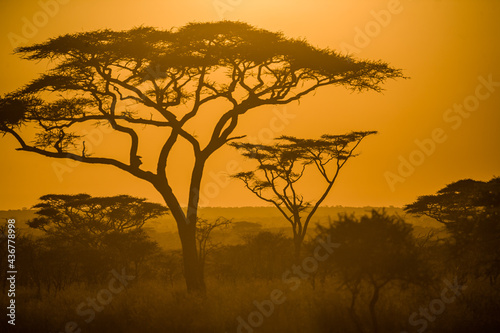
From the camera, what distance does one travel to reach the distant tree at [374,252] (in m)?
14.7

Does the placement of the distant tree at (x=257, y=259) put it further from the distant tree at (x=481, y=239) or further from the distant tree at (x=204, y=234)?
the distant tree at (x=481, y=239)

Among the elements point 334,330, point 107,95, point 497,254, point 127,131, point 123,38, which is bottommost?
point 334,330

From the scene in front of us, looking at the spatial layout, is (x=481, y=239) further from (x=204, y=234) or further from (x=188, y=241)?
(x=204, y=234)

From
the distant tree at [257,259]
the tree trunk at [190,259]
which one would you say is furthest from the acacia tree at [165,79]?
the distant tree at [257,259]

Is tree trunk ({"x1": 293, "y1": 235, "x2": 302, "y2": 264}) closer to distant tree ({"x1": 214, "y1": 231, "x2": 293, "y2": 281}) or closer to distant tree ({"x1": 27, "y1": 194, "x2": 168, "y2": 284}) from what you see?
distant tree ({"x1": 214, "y1": 231, "x2": 293, "y2": 281})

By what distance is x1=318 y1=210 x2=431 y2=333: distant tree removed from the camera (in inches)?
578

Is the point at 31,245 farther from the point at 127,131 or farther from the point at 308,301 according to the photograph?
the point at 308,301

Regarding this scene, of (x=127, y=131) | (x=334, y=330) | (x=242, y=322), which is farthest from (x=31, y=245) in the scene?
(x=334, y=330)

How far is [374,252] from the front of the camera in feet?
48.1

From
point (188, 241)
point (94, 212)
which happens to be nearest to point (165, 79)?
point (188, 241)

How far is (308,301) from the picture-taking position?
18.0 meters

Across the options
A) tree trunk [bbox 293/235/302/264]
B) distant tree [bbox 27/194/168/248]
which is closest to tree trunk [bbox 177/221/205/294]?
tree trunk [bbox 293/235/302/264]

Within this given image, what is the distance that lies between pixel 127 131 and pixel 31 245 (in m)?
14.7

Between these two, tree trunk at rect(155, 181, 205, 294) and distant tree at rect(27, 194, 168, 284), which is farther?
distant tree at rect(27, 194, 168, 284)
